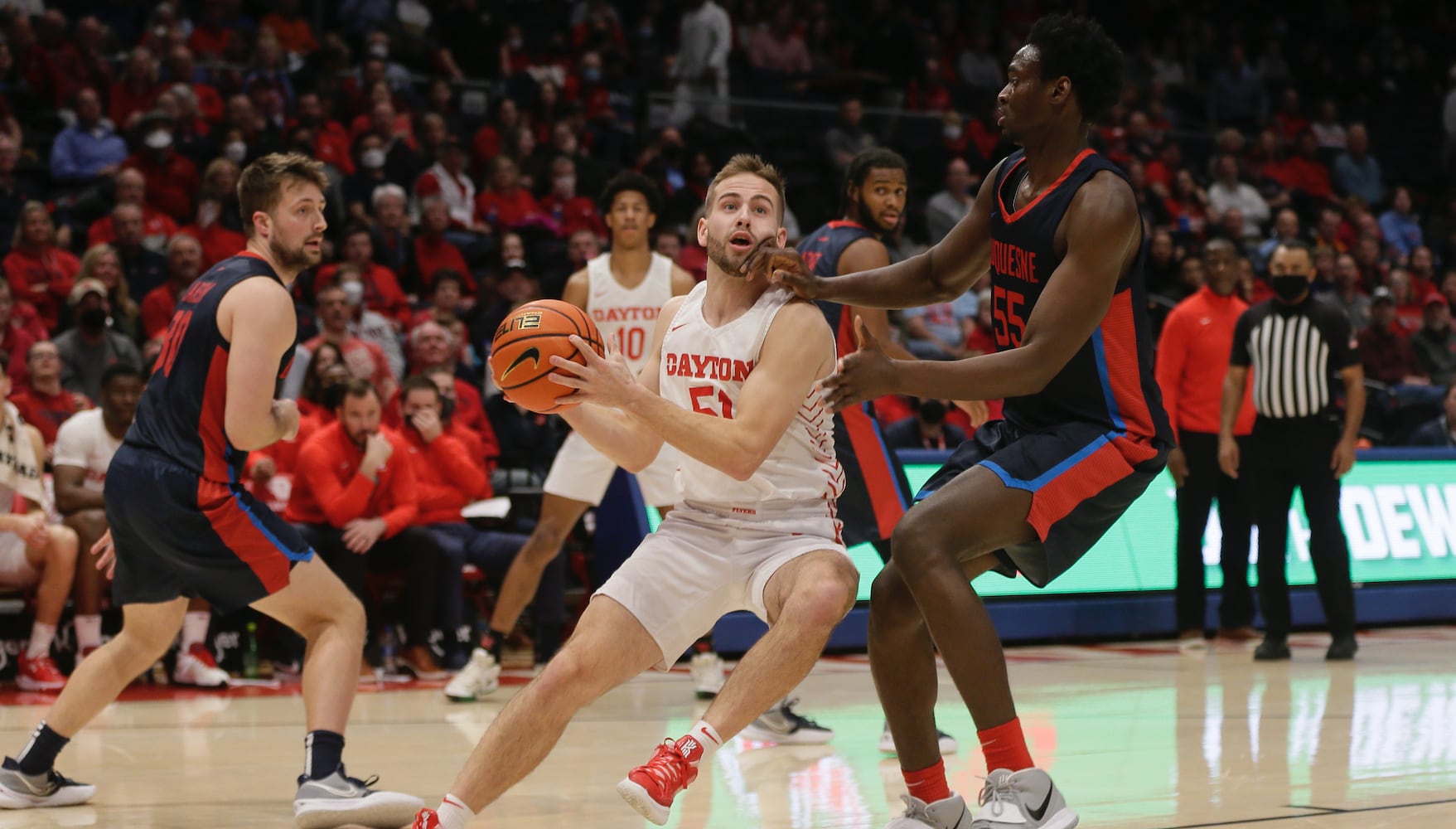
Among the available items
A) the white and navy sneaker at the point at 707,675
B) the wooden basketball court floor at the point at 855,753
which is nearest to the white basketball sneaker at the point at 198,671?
the wooden basketball court floor at the point at 855,753

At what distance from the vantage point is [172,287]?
1005cm

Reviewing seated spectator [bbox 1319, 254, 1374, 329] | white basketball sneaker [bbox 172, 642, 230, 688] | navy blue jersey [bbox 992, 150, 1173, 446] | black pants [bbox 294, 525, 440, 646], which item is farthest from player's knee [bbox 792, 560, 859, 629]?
seated spectator [bbox 1319, 254, 1374, 329]

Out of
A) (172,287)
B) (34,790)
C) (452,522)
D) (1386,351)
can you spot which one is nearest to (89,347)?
(172,287)

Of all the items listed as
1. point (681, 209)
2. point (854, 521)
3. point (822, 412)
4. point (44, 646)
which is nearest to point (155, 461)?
point (822, 412)

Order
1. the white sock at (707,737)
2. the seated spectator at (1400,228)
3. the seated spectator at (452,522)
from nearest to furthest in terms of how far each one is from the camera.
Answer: the white sock at (707,737) < the seated spectator at (452,522) < the seated spectator at (1400,228)

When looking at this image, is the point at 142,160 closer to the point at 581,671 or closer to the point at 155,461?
the point at 155,461

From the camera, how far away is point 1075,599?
9.49 meters

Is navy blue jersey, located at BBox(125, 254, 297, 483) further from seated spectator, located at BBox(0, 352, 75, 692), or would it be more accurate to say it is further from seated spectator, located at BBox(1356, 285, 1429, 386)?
seated spectator, located at BBox(1356, 285, 1429, 386)

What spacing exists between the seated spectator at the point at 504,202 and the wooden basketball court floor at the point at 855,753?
19.3 feet

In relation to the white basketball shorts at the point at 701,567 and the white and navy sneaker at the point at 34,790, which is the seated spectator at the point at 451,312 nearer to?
the white and navy sneaker at the point at 34,790

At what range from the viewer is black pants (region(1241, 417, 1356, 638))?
8.80 meters

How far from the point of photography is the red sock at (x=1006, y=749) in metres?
3.81

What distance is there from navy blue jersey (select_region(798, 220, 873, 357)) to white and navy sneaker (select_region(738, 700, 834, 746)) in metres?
1.42

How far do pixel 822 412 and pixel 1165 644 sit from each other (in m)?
6.10
